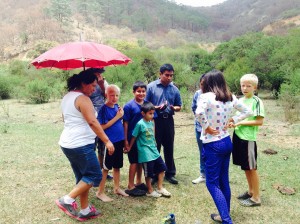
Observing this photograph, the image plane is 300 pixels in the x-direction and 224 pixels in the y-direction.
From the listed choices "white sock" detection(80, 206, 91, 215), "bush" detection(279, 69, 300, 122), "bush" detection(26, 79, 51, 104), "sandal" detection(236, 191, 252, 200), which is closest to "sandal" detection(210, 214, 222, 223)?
"sandal" detection(236, 191, 252, 200)

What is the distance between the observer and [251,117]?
11.9ft

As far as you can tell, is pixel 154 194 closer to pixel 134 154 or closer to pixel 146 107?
pixel 134 154

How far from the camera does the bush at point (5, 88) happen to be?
23.1 meters

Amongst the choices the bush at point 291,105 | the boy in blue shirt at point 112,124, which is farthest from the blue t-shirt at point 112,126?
the bush at point 291,105

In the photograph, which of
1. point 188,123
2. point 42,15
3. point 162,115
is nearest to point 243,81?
point 162,115

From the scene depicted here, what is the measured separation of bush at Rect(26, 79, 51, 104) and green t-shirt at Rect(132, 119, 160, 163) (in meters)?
16.7

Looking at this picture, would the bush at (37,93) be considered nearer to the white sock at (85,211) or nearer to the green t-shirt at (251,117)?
the white sock at (85,211)

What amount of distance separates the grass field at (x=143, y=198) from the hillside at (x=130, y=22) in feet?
191

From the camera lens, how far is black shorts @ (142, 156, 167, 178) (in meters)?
3.96

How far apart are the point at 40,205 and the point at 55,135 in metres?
5.16

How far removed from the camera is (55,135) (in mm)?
8867

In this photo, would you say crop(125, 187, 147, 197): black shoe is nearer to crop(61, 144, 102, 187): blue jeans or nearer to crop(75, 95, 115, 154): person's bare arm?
crop(61, 144, 102, 187): blue jeans

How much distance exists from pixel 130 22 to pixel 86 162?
338 feet

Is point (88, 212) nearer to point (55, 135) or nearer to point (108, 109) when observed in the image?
point (108, 109)
